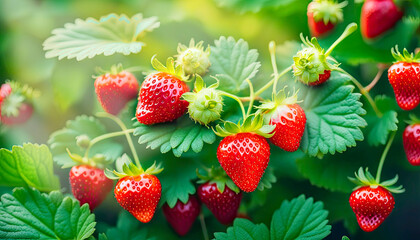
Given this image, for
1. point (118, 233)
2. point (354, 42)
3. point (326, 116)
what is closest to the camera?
point (326, 116)

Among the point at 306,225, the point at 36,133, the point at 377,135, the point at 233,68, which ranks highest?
the point at 233,68

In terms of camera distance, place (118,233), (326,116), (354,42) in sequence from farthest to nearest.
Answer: (354,42) < (118,233) < (326,116)

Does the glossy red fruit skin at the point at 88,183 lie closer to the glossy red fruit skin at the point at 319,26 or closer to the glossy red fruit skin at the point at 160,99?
the glossy red fruit skin at the point at 160,99

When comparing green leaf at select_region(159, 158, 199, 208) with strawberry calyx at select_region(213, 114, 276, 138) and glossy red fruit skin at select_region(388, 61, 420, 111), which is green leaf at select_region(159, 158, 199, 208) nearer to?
strawberry calyx at select_region(213, 114, 276, 138)

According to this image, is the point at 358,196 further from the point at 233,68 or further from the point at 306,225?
the point at 233,68

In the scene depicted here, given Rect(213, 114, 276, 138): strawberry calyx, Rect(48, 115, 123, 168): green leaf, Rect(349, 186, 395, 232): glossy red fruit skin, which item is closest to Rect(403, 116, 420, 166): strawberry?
Rect(349, 186, 395, 232): glossy red fruit skin

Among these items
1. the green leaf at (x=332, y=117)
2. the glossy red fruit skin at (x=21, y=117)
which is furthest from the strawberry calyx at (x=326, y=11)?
the glossy red fruit skin at (x=21, y=117)

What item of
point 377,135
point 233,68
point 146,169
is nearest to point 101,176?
point 146,169

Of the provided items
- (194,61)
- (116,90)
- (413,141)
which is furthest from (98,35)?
(413,141)

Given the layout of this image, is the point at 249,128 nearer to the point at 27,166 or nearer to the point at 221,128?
the point at 221,128
